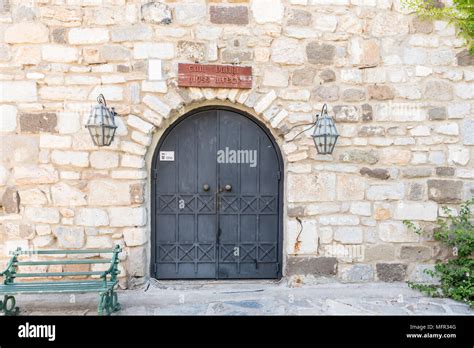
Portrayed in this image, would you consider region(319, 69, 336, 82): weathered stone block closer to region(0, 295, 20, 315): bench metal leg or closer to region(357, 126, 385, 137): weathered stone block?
region(357, 126, 385, 137): weathered stone block

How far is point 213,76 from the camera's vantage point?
3.34 meters

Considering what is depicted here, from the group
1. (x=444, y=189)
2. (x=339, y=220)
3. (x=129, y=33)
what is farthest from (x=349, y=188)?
(x=129, y=33)

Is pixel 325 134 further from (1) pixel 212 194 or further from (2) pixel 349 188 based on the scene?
(1) pixel 212 194

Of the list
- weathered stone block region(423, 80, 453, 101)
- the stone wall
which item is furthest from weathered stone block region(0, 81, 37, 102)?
weathered stone block region(423, 80, 453, 101)

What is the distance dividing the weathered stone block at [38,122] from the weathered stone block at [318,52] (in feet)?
8.48

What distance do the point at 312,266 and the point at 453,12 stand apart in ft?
9.64

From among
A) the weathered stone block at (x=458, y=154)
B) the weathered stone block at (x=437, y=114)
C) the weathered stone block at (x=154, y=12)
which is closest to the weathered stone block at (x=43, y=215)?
the weathered stone block at (x=154, y=12)

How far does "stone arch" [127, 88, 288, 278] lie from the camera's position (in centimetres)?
332

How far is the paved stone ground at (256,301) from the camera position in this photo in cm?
295

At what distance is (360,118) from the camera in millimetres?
3443

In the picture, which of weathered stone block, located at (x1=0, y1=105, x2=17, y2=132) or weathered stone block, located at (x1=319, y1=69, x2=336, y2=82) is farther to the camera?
weathered stone block, located at (x1=319, y1=69, x2=336, y2=82)

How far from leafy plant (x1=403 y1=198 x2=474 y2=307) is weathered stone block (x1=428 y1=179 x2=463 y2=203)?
0.13m
